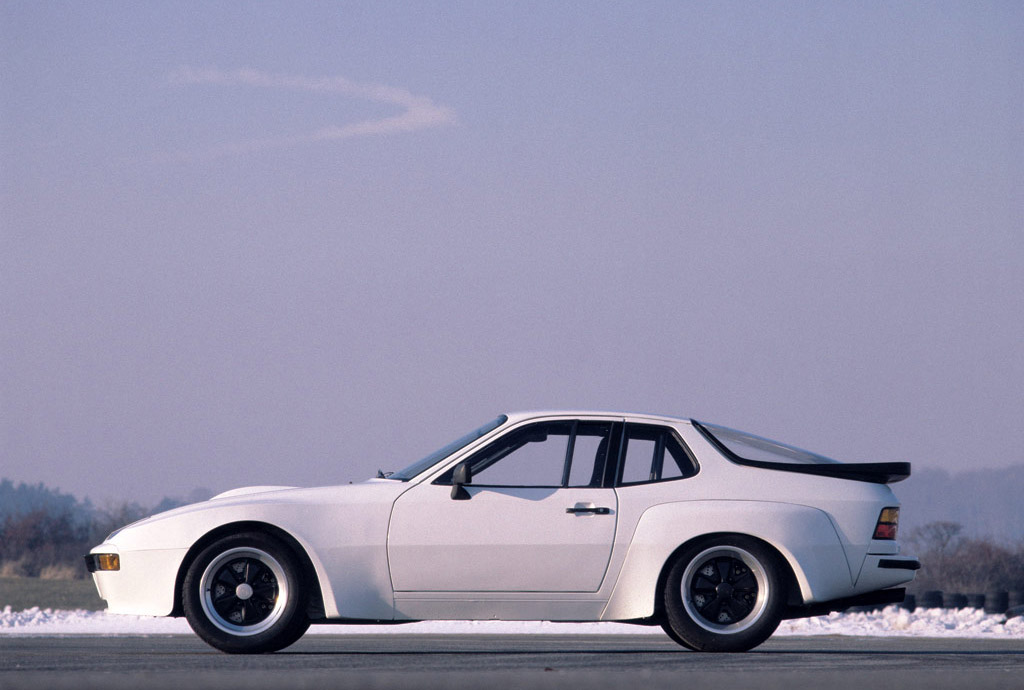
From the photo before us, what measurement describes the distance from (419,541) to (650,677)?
223 cm

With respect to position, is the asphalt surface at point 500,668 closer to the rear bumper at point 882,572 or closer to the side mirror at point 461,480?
the rear bumper at point 882,572

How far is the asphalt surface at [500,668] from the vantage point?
6219 millimetres

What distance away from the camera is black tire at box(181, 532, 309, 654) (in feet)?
27.2

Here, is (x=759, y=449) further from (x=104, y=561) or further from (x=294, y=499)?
(x=104, y=561)

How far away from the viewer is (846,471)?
351 inches

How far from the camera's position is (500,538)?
8406 millimetres

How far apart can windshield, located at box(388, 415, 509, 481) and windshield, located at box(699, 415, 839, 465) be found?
1440mm

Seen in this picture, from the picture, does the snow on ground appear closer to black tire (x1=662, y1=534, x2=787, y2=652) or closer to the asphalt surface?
the asphalt surface

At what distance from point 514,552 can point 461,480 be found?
57 cm

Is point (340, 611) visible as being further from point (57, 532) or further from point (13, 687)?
point (57, 532)

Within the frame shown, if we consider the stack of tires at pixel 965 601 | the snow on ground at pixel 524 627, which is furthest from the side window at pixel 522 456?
the stack of tires at pixel 965 601

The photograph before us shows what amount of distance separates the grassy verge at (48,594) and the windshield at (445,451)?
1569 centimetres

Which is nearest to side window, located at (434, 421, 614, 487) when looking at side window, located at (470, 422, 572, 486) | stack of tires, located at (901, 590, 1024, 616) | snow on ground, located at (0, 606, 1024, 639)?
side window, located at (470, 422, 572, 486)

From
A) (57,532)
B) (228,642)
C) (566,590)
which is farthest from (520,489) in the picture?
(57,532)
